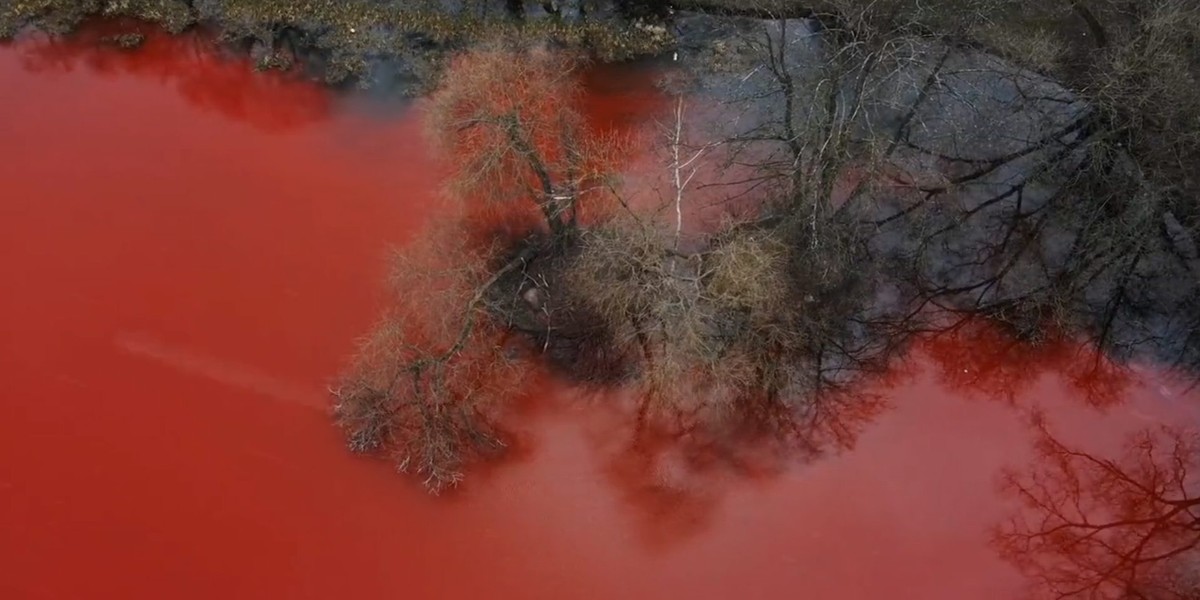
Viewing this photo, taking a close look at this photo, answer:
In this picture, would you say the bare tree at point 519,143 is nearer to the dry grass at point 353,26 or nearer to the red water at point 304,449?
the red water at point 304,449

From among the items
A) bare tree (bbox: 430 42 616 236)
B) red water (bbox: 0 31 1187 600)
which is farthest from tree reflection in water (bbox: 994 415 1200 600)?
bare tree (bbox: 430 42 616 236)

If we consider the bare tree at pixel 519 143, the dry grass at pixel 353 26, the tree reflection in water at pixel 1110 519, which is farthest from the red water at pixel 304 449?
the dry grass at pixel 353 26

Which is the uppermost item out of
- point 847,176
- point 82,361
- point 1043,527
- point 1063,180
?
point 1063,180

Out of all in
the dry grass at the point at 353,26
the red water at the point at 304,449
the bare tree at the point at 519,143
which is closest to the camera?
the red water at the point at 304,449

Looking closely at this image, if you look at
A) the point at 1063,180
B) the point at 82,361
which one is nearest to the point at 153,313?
the point at 82,361

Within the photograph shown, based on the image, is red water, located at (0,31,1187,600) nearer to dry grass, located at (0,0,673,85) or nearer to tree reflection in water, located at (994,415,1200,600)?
tree reflection in water, located at (994,415,1200,600)

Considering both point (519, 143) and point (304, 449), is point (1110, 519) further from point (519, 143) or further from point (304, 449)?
point (304, 449)

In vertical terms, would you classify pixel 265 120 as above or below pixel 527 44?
below

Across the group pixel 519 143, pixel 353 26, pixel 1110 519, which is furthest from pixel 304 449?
pixel 1110 519

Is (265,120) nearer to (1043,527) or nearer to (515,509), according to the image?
(515,509)
